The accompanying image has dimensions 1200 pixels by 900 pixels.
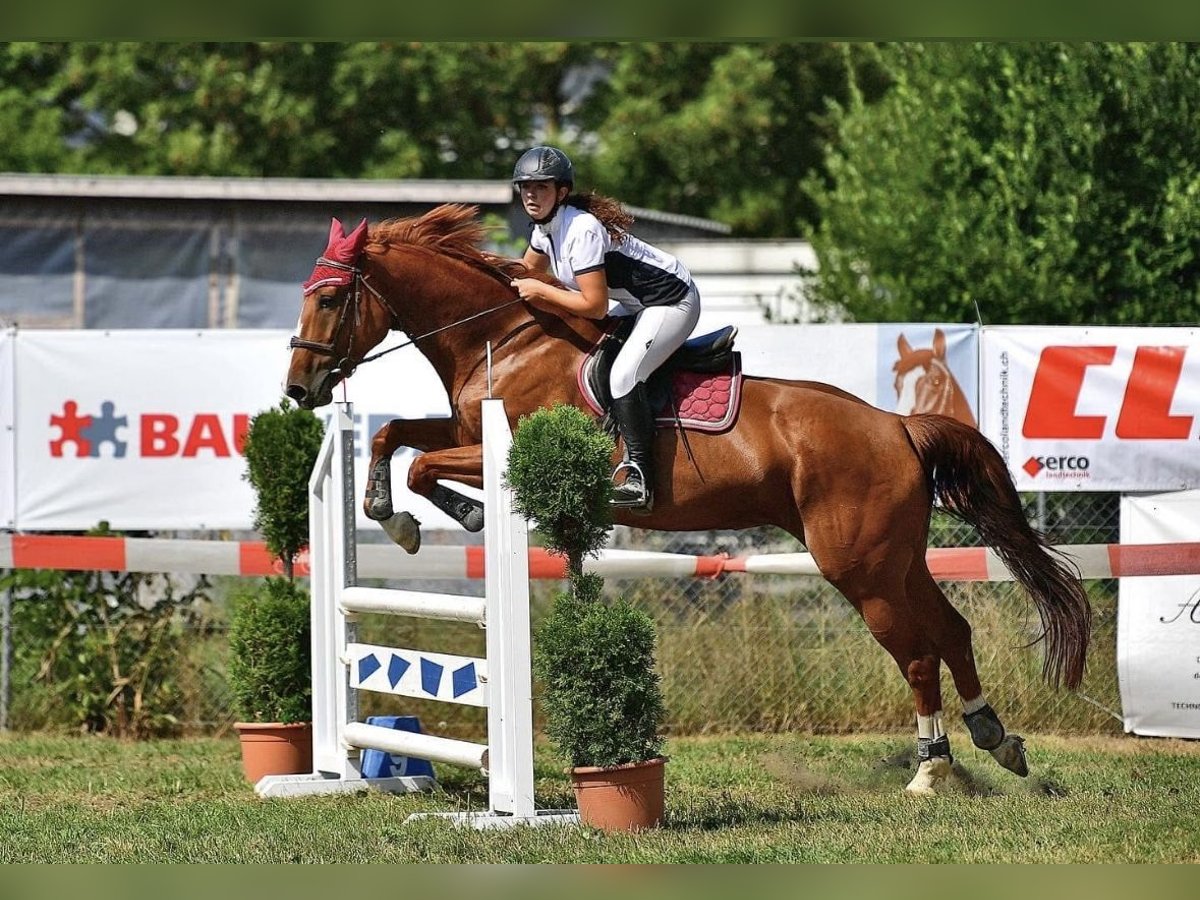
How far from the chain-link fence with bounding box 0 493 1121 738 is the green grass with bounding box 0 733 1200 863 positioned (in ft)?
0.93

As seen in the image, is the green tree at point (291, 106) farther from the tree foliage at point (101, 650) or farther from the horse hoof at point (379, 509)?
the horse hoof at point (379, 509)

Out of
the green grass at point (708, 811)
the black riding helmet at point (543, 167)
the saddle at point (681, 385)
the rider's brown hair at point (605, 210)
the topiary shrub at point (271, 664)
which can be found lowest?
the green grass at point (708, 811)

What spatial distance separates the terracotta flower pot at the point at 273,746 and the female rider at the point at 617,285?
199 centimetres

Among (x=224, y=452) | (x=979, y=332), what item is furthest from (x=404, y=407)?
(x=979, y=332)

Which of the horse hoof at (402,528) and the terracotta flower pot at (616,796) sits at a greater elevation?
the horse hoof at (402,528)

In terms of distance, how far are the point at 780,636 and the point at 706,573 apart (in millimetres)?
711

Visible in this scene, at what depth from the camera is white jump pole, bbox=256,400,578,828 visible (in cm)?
552

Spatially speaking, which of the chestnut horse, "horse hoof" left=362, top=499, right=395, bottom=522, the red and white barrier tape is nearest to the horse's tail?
the chestnut horse

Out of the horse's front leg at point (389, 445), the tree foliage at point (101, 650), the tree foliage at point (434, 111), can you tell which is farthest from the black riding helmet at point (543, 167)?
the tree foliage at point (434, 111)

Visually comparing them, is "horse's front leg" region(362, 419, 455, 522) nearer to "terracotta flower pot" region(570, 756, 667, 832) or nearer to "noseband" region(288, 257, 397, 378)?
"noseband" region(288, 257, 397, 378)

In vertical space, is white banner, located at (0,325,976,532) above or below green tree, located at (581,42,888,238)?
below

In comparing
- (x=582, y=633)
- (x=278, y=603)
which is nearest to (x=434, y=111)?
(x=278, y=603)

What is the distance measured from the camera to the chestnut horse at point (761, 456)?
6.38 m

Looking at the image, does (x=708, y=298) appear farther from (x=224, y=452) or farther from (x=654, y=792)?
(x=654, y=792)
